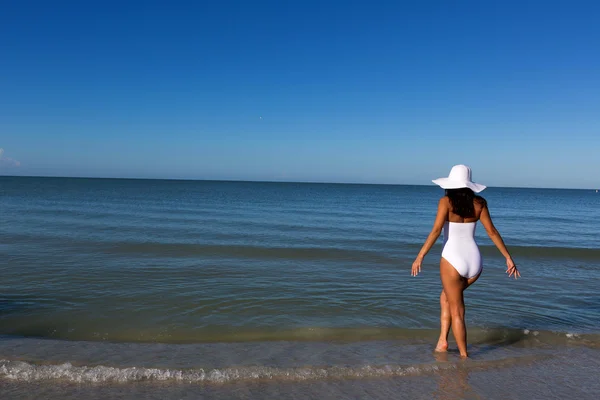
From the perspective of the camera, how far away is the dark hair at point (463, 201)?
4762 millimetres

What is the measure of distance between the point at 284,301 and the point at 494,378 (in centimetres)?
397

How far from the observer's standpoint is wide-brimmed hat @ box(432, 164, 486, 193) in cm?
472

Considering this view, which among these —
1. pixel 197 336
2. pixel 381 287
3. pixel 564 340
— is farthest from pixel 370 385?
pixel 381 287

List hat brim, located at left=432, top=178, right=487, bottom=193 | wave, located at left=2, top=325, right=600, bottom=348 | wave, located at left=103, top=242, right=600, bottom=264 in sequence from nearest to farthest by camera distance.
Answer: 1. hat brim, located at left=432, top=178, right=487, bottom=193
2. wave, located at left=2, top=325, right=600, bottom=348
3. wave, located at left=103, top=242, right=600, bottom=264

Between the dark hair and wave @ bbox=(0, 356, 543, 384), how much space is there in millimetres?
1786

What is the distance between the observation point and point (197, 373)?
4543 mm

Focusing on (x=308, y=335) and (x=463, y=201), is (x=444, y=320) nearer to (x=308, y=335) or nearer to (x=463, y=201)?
(x=463, y=201)

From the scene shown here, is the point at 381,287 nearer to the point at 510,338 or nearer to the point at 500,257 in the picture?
the point at 510,338

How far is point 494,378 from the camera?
15.4 feet

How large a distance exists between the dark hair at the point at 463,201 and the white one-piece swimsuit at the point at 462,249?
13 centimetres

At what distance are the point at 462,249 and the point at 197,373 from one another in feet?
10.5

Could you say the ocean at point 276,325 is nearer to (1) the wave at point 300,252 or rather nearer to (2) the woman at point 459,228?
(1) the wave at point 300,252

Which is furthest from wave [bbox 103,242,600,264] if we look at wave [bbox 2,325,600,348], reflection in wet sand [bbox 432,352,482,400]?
reflection in wet sand [bbox 432,352,482,400]

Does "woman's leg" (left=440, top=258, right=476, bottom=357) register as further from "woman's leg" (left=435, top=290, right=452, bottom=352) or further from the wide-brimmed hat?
the wide-brimmed hat
